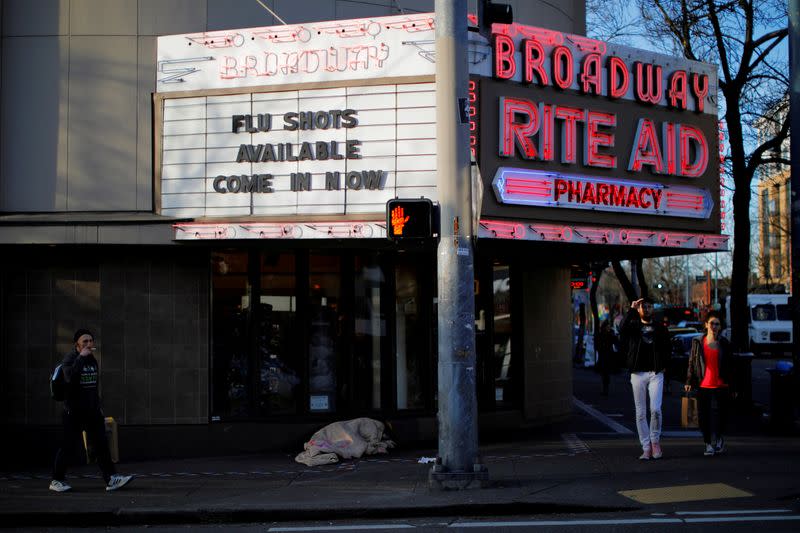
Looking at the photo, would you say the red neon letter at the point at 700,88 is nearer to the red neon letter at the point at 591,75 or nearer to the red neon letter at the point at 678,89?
the red neon letter at the point at 678,89

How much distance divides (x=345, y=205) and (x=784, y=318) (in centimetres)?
3765

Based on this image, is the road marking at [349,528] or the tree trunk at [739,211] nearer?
the road marking at [349,528]

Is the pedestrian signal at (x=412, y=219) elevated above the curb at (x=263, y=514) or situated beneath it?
elevated above

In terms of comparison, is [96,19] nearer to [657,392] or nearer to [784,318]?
[657,392]

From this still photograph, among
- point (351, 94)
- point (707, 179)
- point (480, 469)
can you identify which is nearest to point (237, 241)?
point (351, 94)

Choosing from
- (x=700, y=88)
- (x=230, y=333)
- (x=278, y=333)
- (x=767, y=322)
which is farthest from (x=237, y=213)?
(x=767, y=322)

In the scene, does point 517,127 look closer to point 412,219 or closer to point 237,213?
point 412,219

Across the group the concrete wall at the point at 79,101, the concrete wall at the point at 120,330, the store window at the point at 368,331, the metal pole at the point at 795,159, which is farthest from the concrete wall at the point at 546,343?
the concrete wall at the point at 79,101

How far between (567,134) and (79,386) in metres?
7.49

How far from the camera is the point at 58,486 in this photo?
Result: 1056 centimetres

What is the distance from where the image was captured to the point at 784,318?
145 feet

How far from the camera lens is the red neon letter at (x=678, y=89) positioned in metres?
14.0

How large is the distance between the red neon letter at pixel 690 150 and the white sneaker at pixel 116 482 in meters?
9.31

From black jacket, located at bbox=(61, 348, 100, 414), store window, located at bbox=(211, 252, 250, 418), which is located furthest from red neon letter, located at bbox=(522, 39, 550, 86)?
black jacket, located at bbox=(61, 348, 100, 414)
